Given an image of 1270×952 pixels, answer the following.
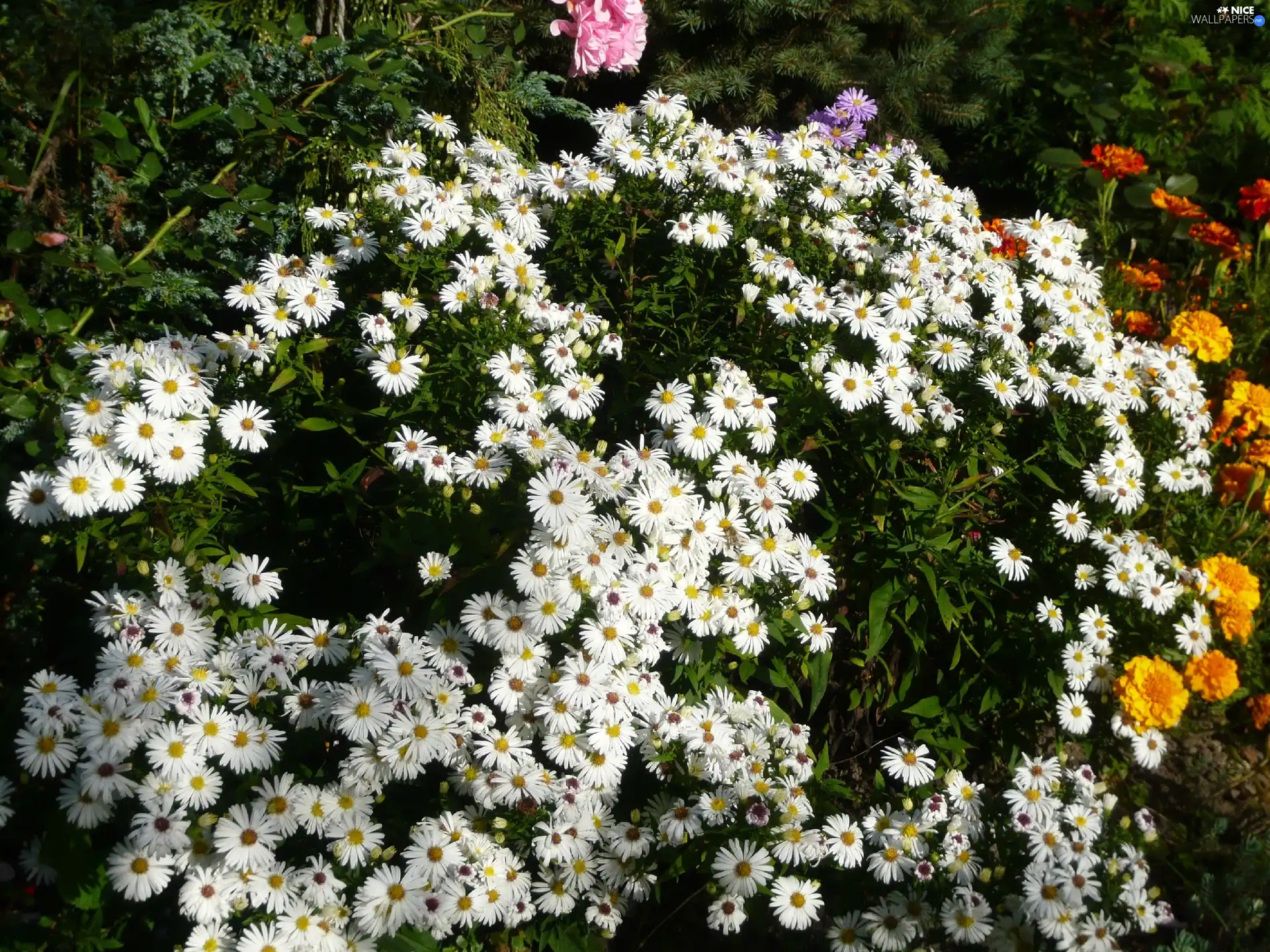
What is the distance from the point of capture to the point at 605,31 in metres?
3.00

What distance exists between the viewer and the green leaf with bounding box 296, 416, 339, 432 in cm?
229

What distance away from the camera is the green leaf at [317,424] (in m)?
2.29

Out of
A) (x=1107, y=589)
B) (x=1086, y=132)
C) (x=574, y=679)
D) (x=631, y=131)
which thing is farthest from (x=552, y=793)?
(x=1086, y=132)

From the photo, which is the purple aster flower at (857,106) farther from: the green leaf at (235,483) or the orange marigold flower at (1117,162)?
the green leaf at (235,483)

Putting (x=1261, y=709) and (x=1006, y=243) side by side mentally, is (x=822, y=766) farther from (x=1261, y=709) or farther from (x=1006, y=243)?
(x=1006, y=243)

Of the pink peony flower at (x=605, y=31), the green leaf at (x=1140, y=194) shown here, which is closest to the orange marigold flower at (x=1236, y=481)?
the green leaf at (x=1140, y=194)

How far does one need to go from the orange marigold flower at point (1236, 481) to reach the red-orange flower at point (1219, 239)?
1107 millimetres

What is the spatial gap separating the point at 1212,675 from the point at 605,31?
258 cm

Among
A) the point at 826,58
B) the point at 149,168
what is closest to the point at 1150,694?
the point at 149,168

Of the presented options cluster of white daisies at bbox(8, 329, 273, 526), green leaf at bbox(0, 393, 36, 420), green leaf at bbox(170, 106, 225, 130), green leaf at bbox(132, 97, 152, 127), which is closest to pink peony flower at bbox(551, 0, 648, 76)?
green leaf at bbox(170, 106, 225, 130)

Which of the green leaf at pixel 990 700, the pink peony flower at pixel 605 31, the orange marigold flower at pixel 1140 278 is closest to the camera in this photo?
the green leaf at pixel 990 700

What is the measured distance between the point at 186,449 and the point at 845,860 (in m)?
1.64

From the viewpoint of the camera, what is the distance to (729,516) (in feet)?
7.18

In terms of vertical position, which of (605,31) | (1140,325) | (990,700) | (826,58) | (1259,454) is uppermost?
(605,31)
